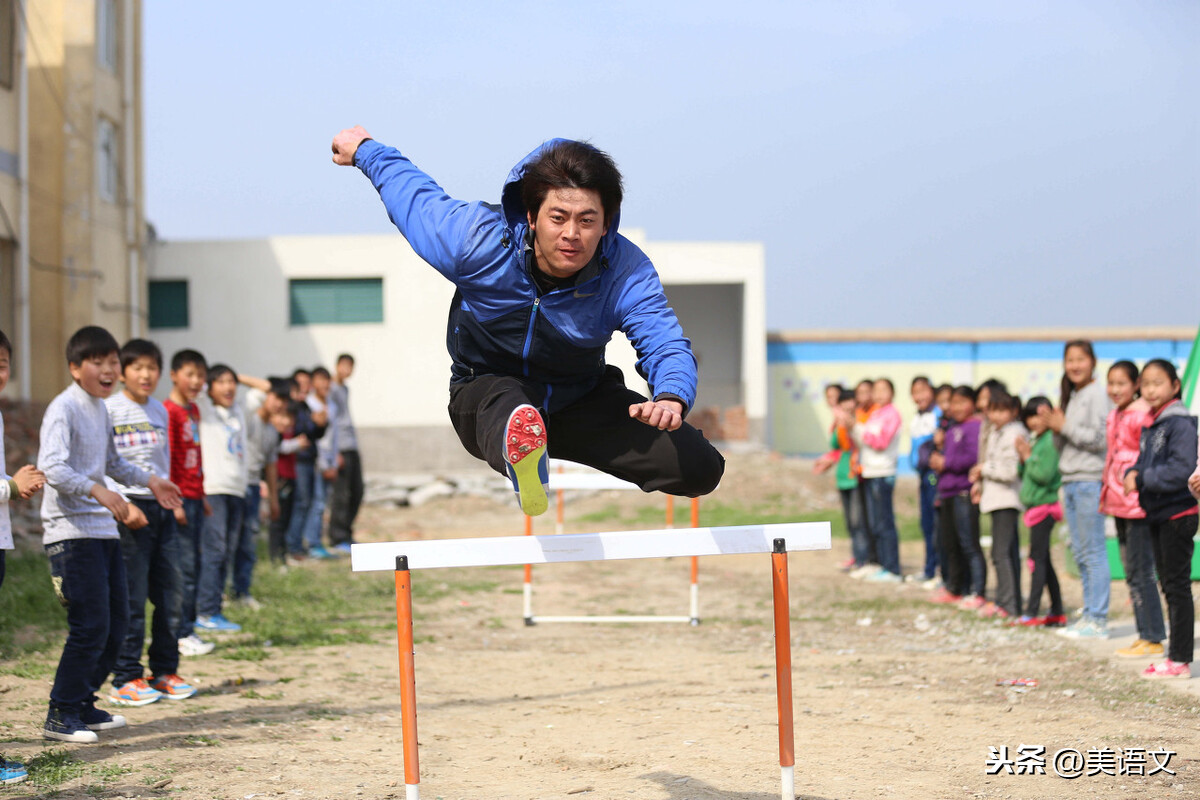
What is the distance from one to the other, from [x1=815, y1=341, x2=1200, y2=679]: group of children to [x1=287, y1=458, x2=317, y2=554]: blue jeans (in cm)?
532

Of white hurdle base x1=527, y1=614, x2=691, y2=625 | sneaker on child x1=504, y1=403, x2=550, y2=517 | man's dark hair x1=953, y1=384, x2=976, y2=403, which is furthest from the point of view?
man's dark hair x1=953, y1=384, x2=976, y2=403

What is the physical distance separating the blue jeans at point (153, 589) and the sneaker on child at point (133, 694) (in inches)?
1.9

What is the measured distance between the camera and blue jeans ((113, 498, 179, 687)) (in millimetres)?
5594

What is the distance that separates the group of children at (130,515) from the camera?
4.82 m

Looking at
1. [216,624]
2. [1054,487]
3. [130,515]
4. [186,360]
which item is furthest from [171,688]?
[1054,487]

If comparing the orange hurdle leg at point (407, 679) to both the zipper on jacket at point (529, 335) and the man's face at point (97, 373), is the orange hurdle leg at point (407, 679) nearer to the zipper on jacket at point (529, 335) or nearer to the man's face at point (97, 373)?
the zipper on jacket at point (529, 335)

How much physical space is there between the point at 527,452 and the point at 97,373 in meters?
2.68

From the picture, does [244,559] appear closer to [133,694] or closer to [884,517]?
[133,694]

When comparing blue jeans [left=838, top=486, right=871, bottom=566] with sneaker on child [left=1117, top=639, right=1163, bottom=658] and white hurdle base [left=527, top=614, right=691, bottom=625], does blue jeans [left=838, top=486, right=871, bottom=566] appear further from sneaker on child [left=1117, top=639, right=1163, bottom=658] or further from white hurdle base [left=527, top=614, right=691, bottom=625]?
sneaker on child [left=1117, top=639, right=1163, bottom=658]

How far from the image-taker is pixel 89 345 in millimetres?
5000

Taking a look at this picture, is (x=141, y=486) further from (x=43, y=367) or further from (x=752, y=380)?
(x=752, y=380)

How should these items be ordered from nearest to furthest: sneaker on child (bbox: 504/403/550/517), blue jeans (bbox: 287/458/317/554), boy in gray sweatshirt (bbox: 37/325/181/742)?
sneaker on child (bbox: 504/403/550/517) < boy in gray sweatshirt (bbox: 37/325/181/742) < blue jeans (bbox: 287/458/317/554)

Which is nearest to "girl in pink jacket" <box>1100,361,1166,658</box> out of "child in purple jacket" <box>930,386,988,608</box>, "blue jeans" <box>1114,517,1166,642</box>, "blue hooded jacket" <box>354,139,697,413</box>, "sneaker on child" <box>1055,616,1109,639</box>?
"blue jeans" <box>1114,517,1166,642</box>

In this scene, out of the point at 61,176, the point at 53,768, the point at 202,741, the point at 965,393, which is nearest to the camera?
the point at 53,768
